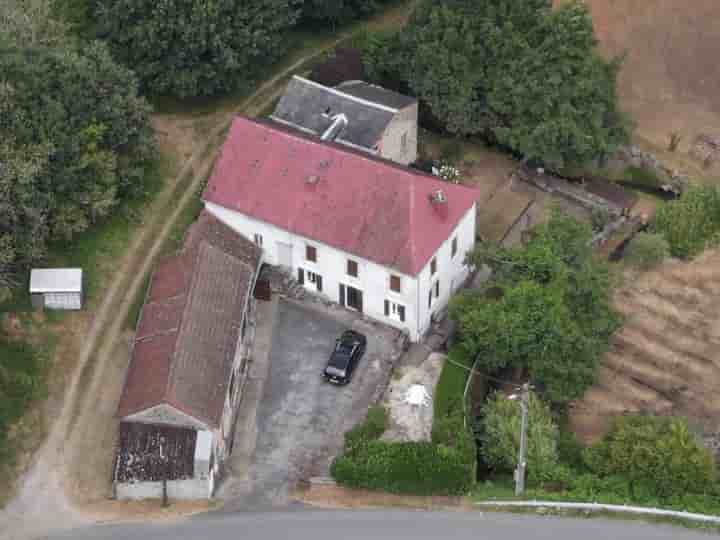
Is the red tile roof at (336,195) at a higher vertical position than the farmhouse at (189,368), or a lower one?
higher

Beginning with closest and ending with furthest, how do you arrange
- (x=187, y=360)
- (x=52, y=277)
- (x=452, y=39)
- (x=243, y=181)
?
(x=187, y=360) → (x=52, y=277) → (x=243, y=181) → (x=452, y=39)

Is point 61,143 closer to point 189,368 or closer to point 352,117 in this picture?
point 189,368

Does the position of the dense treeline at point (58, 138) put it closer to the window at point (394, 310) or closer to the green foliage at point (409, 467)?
the window at point (394, 310)

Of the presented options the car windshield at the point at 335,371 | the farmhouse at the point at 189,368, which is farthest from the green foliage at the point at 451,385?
the farmhouse at the point at 189,368

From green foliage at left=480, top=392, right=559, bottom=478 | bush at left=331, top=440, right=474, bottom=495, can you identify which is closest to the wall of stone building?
bush at left=331, top=440, right=474, bottom=495

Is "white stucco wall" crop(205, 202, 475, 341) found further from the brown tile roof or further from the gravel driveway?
the gravel driveway

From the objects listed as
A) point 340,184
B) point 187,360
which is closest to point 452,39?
point 340,184

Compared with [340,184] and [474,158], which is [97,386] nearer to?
Answer: [340,184]
